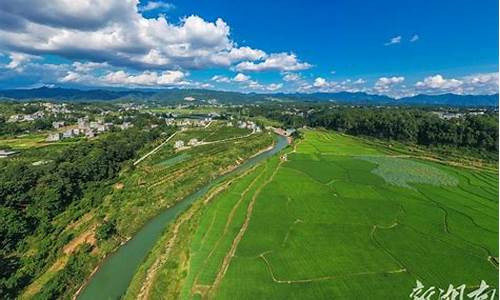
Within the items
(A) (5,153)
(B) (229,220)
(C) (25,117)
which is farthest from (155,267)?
(C) (25,117)

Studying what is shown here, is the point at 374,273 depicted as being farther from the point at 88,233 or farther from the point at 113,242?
the point at 88,233

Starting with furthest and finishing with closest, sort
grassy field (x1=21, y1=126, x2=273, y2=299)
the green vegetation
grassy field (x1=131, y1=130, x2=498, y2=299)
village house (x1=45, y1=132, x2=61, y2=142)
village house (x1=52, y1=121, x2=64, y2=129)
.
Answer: village house (x1=52, y1=121, x2=64, y2=129)
village house (x1=45, y1=132, x2=61, y2=142)
the green vegetation
grassy field (x1=21, y1=126, x2=273, y2=299)
grassy field (x1=131, y1=130, x2=498, y2=299)

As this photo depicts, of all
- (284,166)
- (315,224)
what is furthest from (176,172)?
(315,224)

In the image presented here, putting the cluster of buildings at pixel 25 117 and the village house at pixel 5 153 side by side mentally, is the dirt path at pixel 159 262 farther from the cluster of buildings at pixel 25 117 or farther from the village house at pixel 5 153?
the cluster of buildings at pixel 25 117

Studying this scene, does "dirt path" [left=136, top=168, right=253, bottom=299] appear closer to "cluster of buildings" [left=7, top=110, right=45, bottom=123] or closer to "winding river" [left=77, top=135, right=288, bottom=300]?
"winding river" [left=77, top=135, right=288, bottom=300]

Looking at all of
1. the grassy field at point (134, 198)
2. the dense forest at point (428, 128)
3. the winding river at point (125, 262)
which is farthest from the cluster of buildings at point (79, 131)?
A: the dense forest at point (428, 128)

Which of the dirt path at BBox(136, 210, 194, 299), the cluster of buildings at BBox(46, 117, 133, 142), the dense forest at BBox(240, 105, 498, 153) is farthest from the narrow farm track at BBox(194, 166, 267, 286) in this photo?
the cluster of buildings at BBox(46, 117, 133, 142)
